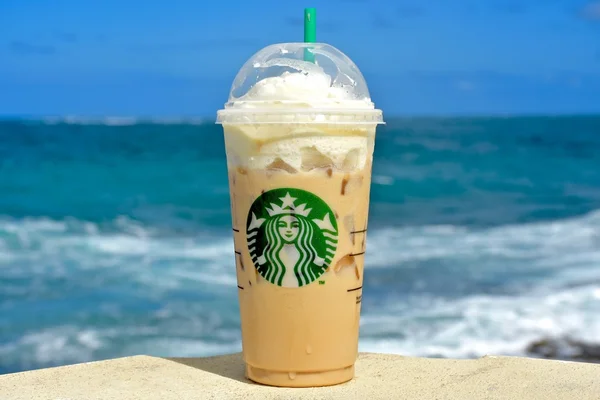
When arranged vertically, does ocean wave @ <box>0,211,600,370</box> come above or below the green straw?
below

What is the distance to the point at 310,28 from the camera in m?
3.02

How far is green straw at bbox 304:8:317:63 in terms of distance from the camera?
2971mm

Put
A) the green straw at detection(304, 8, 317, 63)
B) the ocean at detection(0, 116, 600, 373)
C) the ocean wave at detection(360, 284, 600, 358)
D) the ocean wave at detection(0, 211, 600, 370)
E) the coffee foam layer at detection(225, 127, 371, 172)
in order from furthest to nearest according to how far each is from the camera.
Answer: the ocean at detection(0, 116, 600, 373) < the ocean wave at detection(0, 211, 600, 370) < the ocean wave at detection(360, 284, 600, 358) < the green straw at detection(304, 8, 317, 63) < the coffee foam layer at detection(225, 127, 371, 172)

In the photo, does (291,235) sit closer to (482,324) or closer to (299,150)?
(299,150)

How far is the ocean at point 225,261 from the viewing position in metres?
6.52

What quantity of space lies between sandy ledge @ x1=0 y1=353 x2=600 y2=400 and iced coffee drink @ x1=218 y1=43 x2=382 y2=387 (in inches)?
5.6

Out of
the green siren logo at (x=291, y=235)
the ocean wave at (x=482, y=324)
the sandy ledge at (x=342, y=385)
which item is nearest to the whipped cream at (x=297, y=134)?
the green siren logo at (x=291, y=235)

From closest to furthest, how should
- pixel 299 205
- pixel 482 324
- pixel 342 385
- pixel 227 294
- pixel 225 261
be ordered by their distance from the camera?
pixel 299 205 → pixel 342 385 → pixel 482 324 → pixel 227 294 → pixel 225 261

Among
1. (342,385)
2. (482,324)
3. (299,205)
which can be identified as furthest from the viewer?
(482,324)

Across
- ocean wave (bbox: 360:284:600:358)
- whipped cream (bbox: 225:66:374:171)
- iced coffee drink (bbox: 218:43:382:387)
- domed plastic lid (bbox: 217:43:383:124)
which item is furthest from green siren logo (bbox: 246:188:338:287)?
ocean wave (bbox: 360:284:600:358)

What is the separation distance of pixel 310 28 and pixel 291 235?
29.0 inches

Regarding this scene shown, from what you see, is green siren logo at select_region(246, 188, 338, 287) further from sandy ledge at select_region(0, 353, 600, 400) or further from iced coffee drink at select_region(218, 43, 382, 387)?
sandy ledge at select_region(0, 353, 600, 400)

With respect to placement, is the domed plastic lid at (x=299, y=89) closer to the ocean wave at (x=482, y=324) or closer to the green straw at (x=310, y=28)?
the green straw at (x=310, y=28)

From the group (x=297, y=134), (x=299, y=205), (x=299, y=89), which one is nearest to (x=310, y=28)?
(x=299, y=89)
